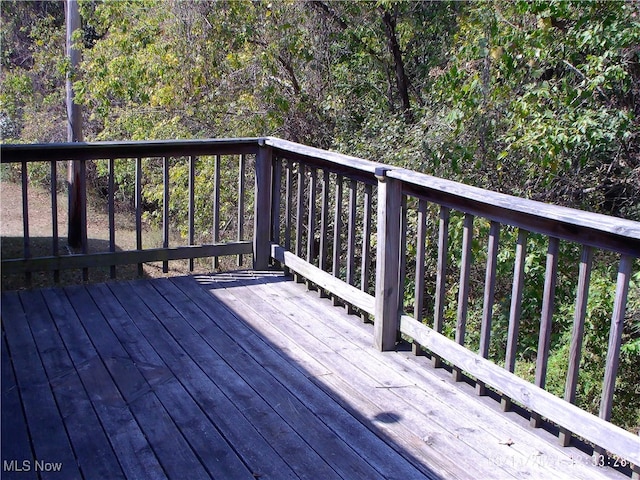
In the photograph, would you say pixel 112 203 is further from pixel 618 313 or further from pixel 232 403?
pixel 618 313

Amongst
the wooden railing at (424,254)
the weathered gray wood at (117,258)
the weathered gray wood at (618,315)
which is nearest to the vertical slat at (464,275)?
the wooden railing at (424,254)

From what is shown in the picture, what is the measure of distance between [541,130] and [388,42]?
3.18 m

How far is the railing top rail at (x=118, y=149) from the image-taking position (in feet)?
13.6

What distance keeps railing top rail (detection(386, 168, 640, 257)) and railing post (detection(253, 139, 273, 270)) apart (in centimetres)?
156

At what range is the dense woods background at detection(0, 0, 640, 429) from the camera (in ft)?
19.3

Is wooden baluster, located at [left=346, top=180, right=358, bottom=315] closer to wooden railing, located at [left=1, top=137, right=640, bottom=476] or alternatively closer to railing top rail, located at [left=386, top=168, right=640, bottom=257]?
wooden railing, located at [left=1, top=137, right=640, bottom=476]

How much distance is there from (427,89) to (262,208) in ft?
12.7

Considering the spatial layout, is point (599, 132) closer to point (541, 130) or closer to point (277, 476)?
point (541, 130)

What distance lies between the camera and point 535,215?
275 cm

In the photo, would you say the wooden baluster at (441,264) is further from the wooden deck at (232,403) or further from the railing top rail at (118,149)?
the railing top rail at (118,149)

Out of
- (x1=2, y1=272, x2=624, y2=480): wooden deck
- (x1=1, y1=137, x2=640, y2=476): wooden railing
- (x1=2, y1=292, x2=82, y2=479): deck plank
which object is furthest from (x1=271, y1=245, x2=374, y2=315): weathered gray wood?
(x1=2, y1=292, x2=82, y2=479): deck plank

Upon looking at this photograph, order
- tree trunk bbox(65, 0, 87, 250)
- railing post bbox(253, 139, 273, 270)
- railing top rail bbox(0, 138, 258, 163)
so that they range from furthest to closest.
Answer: tree trunk bbox(65, 0, 87, 250) → railing post bbox(253, 139, 273, 270) → railing top rail bbox(0, 138, 258, 163)

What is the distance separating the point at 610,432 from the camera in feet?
8.16

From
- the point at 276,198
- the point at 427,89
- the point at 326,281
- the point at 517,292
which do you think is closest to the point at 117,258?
the point at 276,198
